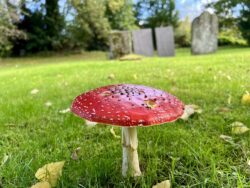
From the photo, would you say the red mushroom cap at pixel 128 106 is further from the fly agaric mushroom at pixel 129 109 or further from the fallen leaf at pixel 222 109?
the fallen leaf at pixel 222 109

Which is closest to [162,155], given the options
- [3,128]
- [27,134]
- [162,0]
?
[27,134]

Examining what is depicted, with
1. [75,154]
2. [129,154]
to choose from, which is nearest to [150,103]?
[129,154]

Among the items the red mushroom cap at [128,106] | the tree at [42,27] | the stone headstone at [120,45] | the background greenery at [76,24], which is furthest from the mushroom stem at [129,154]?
the tree at [42,27]

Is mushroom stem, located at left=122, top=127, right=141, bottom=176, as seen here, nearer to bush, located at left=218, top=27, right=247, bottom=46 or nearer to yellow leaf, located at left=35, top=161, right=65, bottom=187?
yellow leaf, located at left=35, top=161, right=65, bottom=187

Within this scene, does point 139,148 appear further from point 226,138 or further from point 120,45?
point 120,45

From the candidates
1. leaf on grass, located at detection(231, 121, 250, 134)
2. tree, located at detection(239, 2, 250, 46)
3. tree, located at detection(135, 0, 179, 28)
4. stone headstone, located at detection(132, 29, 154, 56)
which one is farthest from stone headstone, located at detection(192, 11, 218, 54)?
tree, located at detection(135, 0, 179, 28)
